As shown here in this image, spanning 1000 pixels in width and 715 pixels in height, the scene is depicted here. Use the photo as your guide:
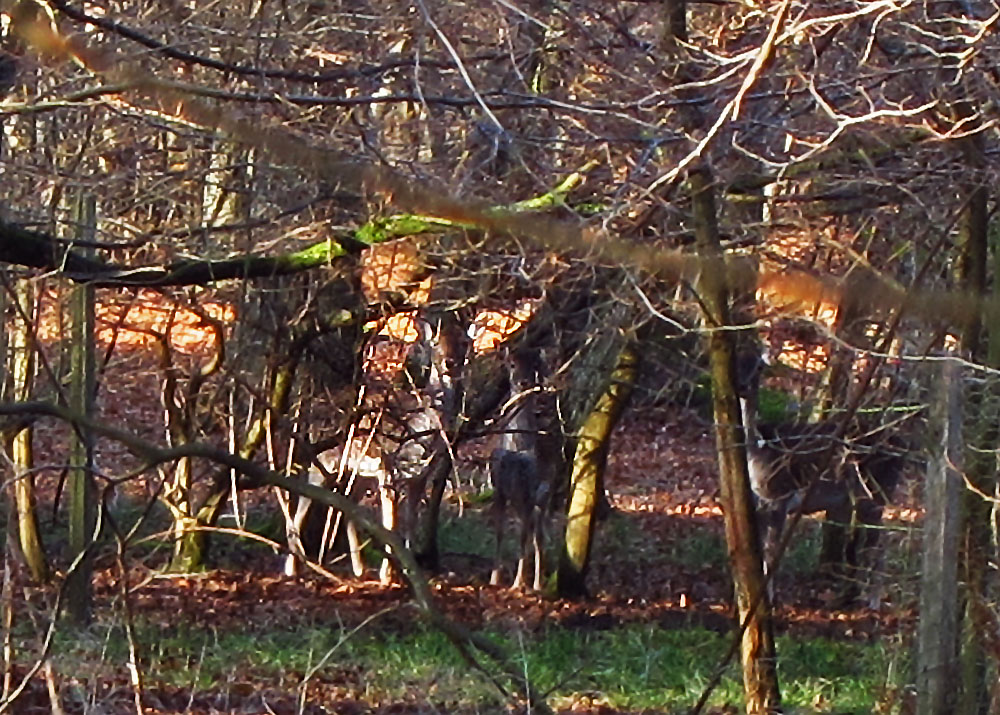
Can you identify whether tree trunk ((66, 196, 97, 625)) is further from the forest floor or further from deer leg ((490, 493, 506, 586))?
deer leg ((490, 493, 506, 586))

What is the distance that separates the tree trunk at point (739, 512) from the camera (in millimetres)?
8391

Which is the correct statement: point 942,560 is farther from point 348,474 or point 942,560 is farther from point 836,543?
point 836,543

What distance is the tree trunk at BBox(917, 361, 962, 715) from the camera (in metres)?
6.56

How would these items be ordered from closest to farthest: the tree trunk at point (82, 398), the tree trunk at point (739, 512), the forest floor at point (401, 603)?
the tree trunk at point (739, 512) → the forest floor at point (401, 603) → the tree trunk at point (82, 398)

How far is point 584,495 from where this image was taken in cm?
1515

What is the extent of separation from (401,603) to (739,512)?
6.77ft

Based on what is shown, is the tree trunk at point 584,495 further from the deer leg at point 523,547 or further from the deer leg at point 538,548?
the deer leg at point 523,547

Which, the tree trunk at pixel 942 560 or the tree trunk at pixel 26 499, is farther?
the tree trunk at pixel 26 499

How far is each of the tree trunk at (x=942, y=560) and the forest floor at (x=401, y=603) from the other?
84 centimetres

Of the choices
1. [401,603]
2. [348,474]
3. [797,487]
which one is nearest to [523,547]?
[348,474]

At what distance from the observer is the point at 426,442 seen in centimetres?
1466

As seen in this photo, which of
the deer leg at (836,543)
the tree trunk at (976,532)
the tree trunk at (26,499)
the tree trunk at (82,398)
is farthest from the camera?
the deer leg at (836,543)

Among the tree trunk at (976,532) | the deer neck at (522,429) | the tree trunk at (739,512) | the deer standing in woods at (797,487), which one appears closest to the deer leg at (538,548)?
the deer neck at (522,429)

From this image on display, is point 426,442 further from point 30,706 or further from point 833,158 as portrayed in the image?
point 833,158
